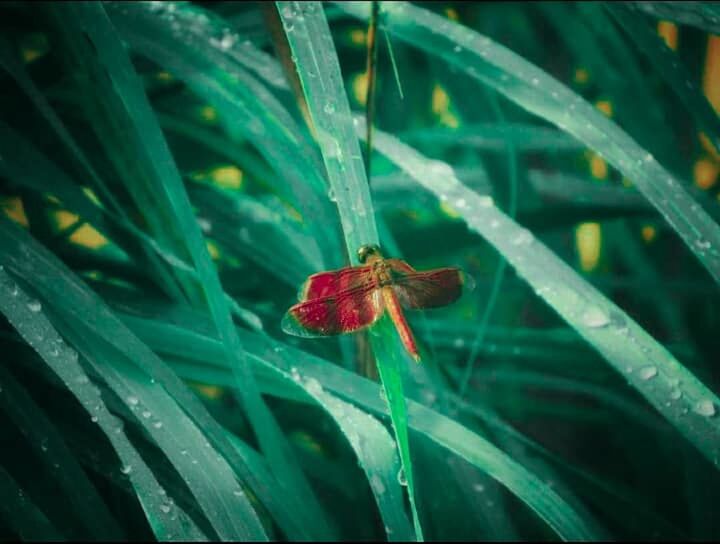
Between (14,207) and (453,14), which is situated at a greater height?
(453,14)

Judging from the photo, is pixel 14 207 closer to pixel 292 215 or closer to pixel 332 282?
pixel 292 215

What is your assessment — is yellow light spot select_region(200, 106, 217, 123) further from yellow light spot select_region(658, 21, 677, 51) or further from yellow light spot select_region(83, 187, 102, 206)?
yellow light spot select_region(658, 21, 677, 51)

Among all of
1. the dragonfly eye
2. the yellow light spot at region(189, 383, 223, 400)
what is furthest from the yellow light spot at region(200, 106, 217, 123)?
the dragonfly eye

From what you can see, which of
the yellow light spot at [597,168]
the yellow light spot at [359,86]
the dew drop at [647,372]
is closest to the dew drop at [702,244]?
the dew drop at [647,372]

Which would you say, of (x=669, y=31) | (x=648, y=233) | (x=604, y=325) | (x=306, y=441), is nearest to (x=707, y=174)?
(x=648, y=233)

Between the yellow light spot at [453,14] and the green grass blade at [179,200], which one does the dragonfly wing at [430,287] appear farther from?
the yellow light spot at [453,14]
